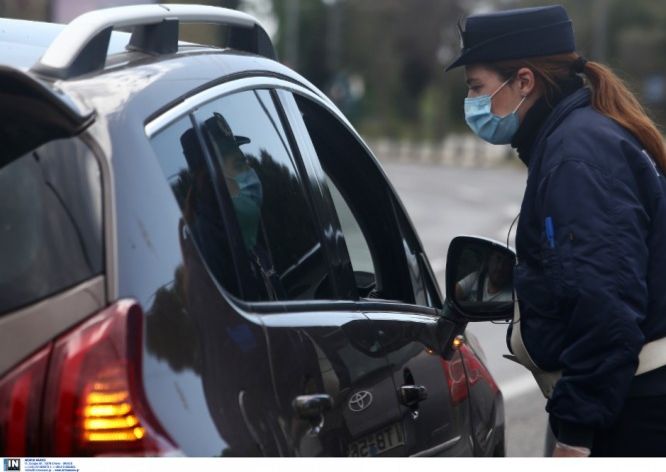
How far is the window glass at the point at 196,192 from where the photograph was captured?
2547 millimetres

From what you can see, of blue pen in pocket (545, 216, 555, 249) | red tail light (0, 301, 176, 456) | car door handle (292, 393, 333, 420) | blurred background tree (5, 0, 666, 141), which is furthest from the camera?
blurred background tree (5, 0, 666, 141)

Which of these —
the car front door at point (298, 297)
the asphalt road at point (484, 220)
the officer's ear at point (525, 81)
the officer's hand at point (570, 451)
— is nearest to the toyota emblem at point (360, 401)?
the car front door at point (298, 297)

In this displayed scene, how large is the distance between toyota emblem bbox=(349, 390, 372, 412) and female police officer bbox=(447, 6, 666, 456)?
1.47ft

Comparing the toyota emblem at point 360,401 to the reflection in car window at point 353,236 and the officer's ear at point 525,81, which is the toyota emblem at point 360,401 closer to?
the reflection in car window at point 353,236

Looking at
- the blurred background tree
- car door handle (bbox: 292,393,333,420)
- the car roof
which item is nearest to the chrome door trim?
the car roof

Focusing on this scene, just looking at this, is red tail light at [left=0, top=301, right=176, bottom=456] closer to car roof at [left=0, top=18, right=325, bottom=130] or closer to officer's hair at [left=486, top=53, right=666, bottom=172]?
car roof at [left=0, top=18, right=325, bottom=130]

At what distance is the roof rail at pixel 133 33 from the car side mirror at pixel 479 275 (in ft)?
2.39

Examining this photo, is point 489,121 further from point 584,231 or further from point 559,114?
point 584,231

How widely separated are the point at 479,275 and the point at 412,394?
472mm

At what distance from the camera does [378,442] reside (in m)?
3.04

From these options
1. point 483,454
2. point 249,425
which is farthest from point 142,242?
point 483,454

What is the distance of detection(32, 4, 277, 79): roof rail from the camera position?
98.5 inches

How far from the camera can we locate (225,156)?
2939 millimetres
